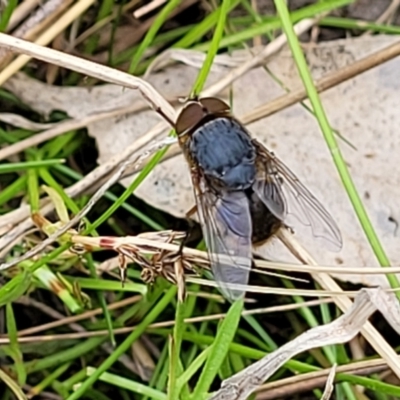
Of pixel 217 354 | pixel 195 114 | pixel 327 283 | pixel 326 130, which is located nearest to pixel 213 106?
pixel 195 114

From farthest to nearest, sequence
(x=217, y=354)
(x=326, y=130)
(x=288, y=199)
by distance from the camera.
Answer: (x=288, y=199) → (x=326, y=130) → (x=217, y=354)

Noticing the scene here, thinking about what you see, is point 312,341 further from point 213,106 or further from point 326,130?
point 213,106

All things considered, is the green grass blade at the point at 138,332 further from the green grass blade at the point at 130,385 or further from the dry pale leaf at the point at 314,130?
the dry pale leaf at the point at 314,130

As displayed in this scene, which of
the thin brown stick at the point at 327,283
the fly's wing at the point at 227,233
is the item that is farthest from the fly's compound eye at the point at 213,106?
the thin brown stick at the point at 327,283

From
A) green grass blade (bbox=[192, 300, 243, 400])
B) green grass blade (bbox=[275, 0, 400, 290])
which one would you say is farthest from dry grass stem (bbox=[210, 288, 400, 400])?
green grass blade (bbox=[275, 0, 400, 290])

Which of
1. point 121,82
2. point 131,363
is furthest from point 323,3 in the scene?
point 131,363

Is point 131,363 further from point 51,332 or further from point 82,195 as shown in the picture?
point 82,195

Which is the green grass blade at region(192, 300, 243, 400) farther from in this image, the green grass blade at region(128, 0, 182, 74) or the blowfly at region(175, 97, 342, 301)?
the green grass blade at region(128, 0, 182, 74)
